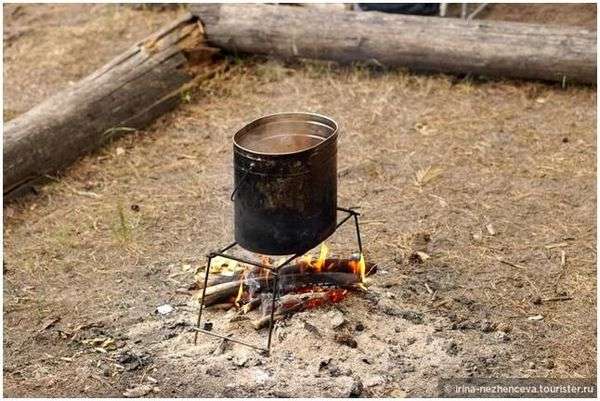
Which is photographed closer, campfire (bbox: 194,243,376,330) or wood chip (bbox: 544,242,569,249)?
campfire (bbox: 194,243,376,330)

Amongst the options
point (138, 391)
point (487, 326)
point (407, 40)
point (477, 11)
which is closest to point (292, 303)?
point (138, 391)

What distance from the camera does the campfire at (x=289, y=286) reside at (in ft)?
16.2

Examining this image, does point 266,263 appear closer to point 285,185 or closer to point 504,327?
point 285,185

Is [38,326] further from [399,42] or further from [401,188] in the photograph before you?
[399,42]

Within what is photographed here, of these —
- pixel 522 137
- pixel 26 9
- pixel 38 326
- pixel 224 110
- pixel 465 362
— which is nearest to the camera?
pixel 465 362

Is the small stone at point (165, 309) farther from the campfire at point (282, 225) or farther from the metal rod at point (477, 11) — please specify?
the metal rod at point (477, 11)

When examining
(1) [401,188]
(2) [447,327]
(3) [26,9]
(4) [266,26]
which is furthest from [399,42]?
(3) [26,9]

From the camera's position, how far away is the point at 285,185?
4508 mm

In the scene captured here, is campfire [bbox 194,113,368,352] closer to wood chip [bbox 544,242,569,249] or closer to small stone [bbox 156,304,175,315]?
small stone [bbox 156,304,175,315]

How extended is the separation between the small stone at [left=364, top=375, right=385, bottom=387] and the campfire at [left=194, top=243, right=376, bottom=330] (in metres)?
0.61

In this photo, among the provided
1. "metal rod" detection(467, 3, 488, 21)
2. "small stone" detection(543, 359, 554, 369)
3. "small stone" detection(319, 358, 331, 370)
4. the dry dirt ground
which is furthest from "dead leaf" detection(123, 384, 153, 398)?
"metal rod" detection(467, 3, 488, 21)

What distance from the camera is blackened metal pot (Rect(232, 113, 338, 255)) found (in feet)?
14.7

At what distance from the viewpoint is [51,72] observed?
8875 millimetres

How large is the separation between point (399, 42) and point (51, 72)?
3.36 m
